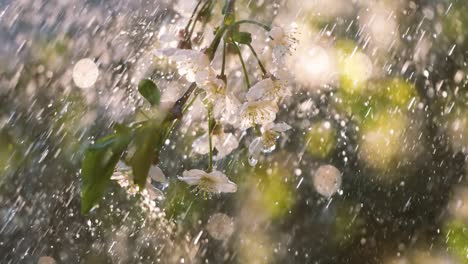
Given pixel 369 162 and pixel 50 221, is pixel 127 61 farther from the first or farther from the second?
pixel 369 162

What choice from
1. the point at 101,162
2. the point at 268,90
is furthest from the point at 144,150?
the point at 268,90

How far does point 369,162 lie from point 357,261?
217 millimetres

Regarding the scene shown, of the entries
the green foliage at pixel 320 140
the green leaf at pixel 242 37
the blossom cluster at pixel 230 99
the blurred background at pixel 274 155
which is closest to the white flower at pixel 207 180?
the blossom cluster at pixel 230 99

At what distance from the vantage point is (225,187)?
47cm

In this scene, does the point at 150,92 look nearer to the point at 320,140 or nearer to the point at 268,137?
the point at 268,137

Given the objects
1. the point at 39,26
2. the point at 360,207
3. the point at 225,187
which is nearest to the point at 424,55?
the point at 360,207

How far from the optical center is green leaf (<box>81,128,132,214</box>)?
1.01ft

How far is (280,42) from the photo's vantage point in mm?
470

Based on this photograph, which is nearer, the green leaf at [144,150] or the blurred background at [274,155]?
the green leaf at [144,150]

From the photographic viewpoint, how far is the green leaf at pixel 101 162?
309 millimetres

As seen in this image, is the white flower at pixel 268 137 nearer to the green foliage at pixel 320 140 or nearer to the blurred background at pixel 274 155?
the blurred background at pixel 274 155

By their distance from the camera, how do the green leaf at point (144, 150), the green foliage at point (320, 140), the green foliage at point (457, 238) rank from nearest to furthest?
1. the green leaf at point (144, 150)
2. the green foliage at point (457, 238)
3. the green foliage at point (320, 140)

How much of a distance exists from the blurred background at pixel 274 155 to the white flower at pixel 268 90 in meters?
0.84

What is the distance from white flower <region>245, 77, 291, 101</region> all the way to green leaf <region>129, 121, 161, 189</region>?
0.31 ft
